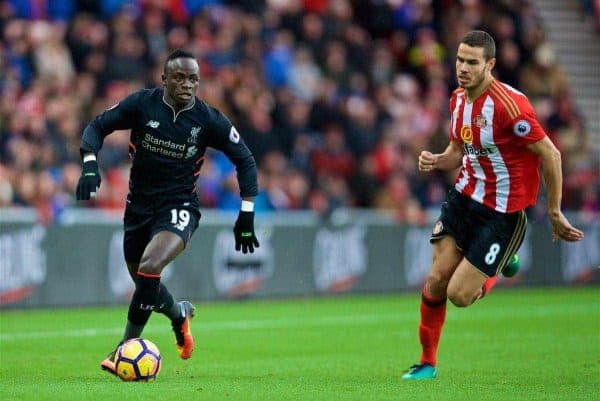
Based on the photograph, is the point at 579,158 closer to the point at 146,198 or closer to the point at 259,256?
the point at 259,256

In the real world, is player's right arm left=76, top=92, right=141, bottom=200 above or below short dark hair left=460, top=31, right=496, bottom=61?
below

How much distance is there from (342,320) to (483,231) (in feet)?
20.5

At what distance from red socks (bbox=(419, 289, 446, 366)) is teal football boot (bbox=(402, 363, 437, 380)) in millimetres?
40

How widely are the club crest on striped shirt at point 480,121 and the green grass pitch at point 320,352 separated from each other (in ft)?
6.20

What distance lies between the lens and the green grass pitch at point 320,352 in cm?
876

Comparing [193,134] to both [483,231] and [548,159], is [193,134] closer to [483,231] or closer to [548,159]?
[483,231]

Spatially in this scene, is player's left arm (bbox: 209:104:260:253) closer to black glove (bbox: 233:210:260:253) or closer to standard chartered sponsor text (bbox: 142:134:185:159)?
black glove (bbox: 233:210:260:253)

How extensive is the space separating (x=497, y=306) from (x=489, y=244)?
870cm

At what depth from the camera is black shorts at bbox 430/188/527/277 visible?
9898mm

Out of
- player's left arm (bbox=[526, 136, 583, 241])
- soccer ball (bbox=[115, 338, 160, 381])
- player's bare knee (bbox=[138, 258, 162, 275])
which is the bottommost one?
soccer ball (bbox=[115, 338, 160, 381])

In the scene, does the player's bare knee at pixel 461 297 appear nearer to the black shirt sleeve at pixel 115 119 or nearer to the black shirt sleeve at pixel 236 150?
the black shirt sleeve at pixel 236 150

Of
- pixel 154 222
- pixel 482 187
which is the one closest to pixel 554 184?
pixel 482 187

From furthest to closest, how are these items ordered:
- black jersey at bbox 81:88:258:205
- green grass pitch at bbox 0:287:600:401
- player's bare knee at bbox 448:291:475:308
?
1. black jersey at bbox 81:88:258:205
2. player's bare knee at bbox 448:291:475:308
3. green grass pitch at bbox 0:287:600:401

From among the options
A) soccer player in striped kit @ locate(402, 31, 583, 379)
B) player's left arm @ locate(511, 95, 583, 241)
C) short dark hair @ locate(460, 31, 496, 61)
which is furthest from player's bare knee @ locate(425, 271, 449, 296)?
short dark hair @ locate(460, 31, 496, 61)
